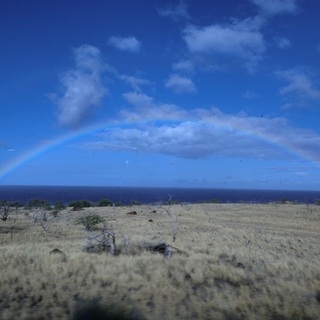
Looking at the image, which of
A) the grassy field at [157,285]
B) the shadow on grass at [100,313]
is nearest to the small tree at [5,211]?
the grassy field at [157,285]

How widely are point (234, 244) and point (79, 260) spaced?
1238 centimetres

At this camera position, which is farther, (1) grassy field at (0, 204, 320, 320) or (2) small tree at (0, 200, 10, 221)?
(2) small tree at (0, 200, 10, 221)

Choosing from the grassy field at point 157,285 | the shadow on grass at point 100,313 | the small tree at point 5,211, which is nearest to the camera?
the shadow on grass at point 100,313

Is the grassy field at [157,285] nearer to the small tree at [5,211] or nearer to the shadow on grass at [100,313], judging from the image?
the shadow on grass at [100,313]

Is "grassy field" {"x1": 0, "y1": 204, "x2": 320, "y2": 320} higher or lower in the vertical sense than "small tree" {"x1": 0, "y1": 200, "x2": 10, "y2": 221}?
lower

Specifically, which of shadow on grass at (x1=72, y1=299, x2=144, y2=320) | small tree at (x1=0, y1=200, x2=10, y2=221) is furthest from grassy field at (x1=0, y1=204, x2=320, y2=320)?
small tree at (x1=0, y1=200, x2=10, y2=221)

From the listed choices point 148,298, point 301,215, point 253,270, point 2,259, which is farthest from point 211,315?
point 301,215

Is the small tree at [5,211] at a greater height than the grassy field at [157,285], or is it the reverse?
the small tree at [5,211]

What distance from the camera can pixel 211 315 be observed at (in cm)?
1087

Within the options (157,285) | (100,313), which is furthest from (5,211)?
(100,313)

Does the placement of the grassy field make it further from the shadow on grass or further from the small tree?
the small tree

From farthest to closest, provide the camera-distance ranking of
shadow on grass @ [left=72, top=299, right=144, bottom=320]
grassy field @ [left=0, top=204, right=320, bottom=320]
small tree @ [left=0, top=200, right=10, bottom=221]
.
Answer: small tree @ [left=0, top=200, right=10, bottom=221] < grassy field @ [left=0, top=204, right=320, bottom=320] < shadow on grass @ [left=72, top=299, right=144, bottom=320]

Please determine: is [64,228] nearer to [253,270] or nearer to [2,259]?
[2,259]

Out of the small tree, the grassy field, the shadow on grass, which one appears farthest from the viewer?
the small tree
